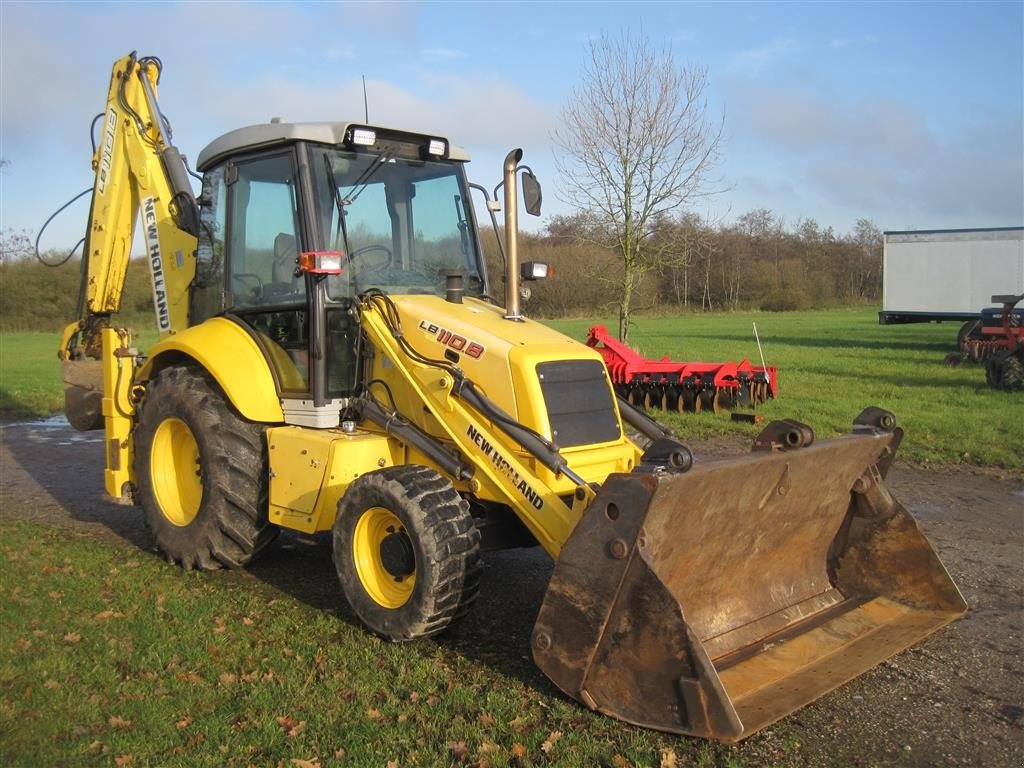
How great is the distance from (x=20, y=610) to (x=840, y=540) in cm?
500

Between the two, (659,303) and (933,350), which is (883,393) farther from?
(659,303)

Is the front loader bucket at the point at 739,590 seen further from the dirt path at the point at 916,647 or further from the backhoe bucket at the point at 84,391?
the backhoe bucket at the point at 84,391

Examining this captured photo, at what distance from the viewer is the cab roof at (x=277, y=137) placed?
6.08 meters

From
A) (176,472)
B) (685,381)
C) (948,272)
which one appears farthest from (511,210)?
(948,272)

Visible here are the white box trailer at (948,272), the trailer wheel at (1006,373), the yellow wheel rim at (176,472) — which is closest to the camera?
the yellow wheel rim at (176,472)

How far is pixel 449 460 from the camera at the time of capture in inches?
214

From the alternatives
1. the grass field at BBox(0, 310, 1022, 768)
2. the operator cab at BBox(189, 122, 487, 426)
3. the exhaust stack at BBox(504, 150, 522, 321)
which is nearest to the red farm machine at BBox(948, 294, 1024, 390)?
the grass field at BBox(0, 310, 1022, 768)

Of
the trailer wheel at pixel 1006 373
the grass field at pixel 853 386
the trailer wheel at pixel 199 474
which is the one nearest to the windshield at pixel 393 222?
the trailer wheel at pixel 199 474

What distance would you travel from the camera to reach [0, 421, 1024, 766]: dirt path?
4199 millimetres

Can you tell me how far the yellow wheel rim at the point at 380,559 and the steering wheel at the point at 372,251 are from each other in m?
1.78

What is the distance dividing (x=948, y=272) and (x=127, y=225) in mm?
26909

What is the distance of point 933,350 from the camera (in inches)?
1013

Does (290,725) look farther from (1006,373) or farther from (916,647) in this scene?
(1006,373)

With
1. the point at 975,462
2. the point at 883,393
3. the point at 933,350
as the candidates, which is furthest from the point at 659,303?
the point at 975,462
